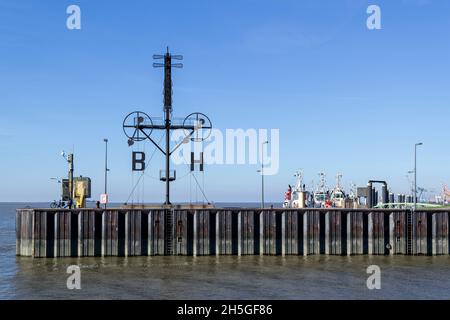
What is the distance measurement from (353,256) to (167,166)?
68.7ft

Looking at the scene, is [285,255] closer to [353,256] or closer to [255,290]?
[353,256]

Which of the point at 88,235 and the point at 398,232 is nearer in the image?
the point at 88,235

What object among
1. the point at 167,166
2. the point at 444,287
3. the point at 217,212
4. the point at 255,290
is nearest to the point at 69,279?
the point at 255,290

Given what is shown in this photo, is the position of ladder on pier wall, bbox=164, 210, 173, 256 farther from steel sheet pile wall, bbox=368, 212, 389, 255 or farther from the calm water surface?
steel sheet pile wall, bbox=368, 212, 389, 255

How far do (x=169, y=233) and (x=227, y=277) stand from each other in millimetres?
11364

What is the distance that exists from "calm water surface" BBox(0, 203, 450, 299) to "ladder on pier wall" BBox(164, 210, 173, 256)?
4.45ft

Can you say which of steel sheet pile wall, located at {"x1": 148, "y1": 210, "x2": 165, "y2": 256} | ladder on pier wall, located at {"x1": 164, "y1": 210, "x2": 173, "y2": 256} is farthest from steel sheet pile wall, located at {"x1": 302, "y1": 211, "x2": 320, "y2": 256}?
steel sheet pile wall, located at {"x1": 148, "y1": 210, "x2": 165, "y2": 256}

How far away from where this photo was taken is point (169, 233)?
1716 inches

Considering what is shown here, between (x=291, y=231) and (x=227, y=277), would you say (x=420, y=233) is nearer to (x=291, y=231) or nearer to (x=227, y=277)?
(x=291, y=231)

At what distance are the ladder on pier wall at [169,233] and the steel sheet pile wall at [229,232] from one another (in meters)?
0.09

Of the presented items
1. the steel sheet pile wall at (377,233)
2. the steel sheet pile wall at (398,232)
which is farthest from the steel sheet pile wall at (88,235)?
the steel sheet pile wall at (398,232)

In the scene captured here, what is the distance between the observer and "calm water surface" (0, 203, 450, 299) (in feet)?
94.4

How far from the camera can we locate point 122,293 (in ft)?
94.1

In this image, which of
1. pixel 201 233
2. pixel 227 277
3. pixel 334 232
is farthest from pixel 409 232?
pixel 227 277
